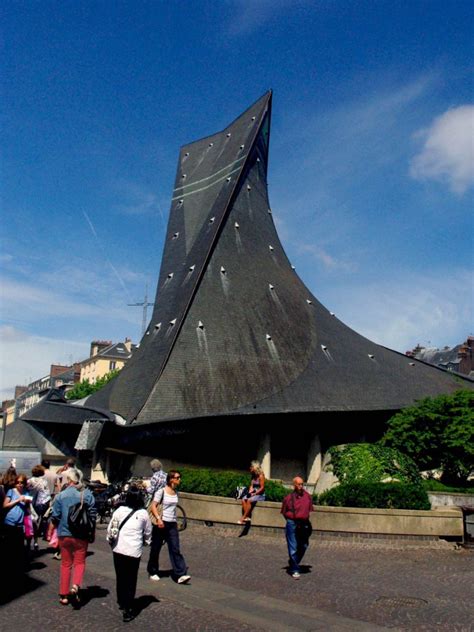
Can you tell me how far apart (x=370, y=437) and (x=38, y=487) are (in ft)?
66.9

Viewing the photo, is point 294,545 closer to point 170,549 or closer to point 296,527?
point 296,527

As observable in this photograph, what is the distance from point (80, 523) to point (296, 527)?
11.9ft

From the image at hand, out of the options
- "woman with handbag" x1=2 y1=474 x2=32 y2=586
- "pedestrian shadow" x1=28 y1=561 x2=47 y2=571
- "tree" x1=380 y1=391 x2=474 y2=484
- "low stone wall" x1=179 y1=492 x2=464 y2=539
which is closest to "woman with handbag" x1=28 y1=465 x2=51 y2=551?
"pedestrian shadow" x1=28 y1=561 x2=47 y2=571

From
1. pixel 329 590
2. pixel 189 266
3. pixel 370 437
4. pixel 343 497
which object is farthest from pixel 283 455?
pixel 329 590

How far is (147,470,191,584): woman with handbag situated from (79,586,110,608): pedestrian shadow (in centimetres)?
79

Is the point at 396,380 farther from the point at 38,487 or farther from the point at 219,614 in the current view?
the point at 219,614

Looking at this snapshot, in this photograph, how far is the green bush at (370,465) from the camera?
47.3ft

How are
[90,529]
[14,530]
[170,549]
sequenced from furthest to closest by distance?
1. [14,530]
2. [170,549]
3. [90,529]

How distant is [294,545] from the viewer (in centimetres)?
869

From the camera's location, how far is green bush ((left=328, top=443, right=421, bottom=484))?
568 inches

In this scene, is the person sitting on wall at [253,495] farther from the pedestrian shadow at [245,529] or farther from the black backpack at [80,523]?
the black backpack at [80,523]

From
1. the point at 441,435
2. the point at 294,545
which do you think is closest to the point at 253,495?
the point at 294,545

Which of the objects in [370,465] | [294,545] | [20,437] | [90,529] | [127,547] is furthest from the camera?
[20,437]

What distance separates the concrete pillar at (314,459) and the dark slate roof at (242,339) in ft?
7.53
